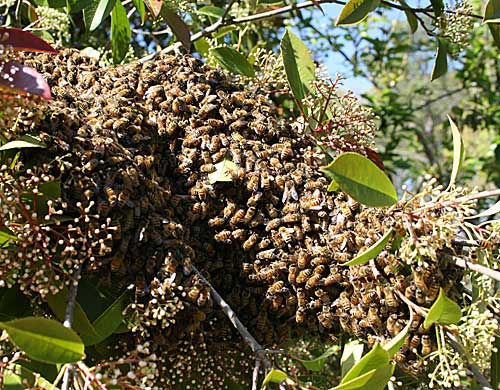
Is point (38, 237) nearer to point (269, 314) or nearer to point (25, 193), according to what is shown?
point (25, 193)

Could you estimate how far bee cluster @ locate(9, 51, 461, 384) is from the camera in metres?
1.06

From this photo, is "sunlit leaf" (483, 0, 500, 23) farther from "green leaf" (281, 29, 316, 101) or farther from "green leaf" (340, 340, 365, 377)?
"green leaf" (340, 340, 365, 377)

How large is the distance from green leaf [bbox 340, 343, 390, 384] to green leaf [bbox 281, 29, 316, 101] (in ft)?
2.02

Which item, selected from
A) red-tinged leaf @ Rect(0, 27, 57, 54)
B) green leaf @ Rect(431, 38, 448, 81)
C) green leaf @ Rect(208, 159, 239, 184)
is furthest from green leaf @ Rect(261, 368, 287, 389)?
green leaf @ Rect(431, 38, 448, 81)

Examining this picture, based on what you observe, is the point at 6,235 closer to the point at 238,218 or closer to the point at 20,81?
the point at 20,81

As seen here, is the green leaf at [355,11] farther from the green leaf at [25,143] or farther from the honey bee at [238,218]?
the green leaf at [25,143]

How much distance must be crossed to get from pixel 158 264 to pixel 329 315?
30cm

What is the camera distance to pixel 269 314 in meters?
1.18

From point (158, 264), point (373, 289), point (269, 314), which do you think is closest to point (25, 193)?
point (158, 264)

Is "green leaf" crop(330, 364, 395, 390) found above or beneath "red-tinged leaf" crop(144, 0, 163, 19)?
beneath

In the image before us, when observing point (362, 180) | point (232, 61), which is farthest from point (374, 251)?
point (232, 61)

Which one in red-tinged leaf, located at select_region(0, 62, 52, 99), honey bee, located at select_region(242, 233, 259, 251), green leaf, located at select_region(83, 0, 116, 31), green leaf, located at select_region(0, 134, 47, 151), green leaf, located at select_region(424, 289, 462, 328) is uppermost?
green leaf, located at select_region(83, 0, 116, 31)

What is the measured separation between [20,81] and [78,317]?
0.36m

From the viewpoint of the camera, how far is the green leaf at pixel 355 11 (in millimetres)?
1282
